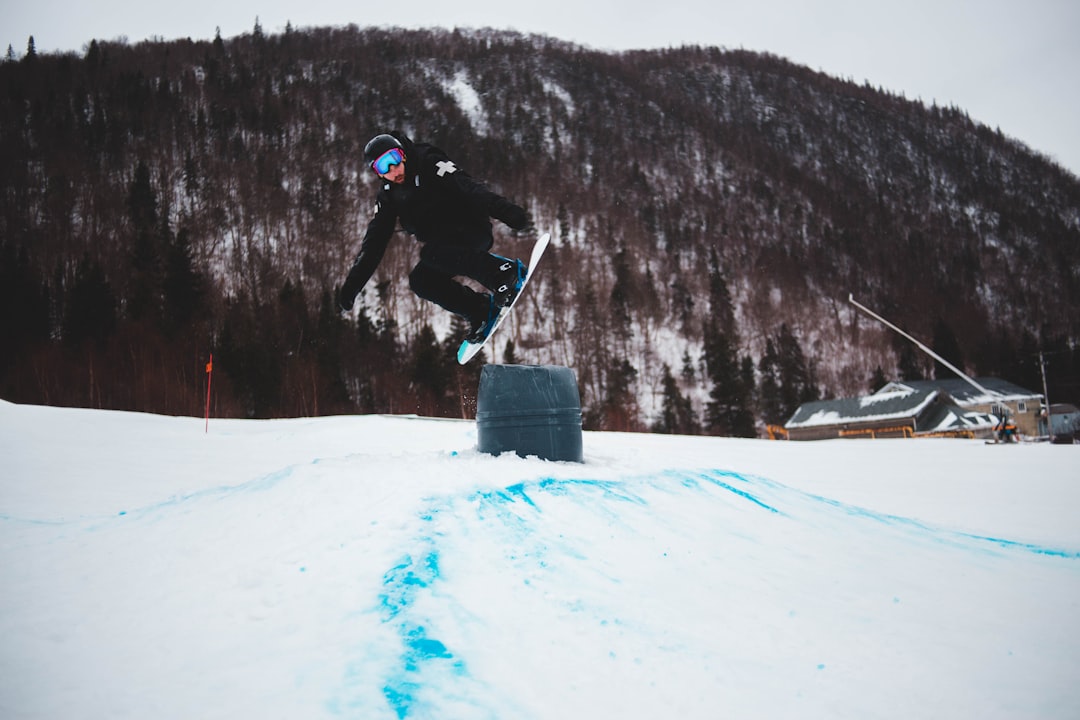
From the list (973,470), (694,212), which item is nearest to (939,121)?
(694,212)

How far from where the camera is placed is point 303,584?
9.86 feet

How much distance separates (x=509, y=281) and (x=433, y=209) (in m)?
0.99

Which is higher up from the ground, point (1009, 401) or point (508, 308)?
point (508, 308)

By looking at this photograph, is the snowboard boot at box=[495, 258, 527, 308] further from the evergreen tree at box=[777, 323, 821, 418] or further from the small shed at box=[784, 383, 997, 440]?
the evergreen tree at box=[777, 323, 821, 418]

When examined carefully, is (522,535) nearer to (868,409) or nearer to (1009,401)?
(868,409)

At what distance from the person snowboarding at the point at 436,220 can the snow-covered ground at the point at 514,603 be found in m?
1.69

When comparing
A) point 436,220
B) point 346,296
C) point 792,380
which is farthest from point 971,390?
point 346,296

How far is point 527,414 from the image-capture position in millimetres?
5605

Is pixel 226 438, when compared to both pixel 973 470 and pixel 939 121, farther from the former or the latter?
pixel 939 121

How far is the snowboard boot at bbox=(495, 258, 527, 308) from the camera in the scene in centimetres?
575

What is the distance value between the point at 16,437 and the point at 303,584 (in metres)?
7.70

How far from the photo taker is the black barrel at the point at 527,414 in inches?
220

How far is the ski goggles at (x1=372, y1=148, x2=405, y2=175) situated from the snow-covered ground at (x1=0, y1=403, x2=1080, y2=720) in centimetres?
242

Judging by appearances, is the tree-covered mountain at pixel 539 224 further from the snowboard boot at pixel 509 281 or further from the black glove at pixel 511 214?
the black glove at pixel 511 214
